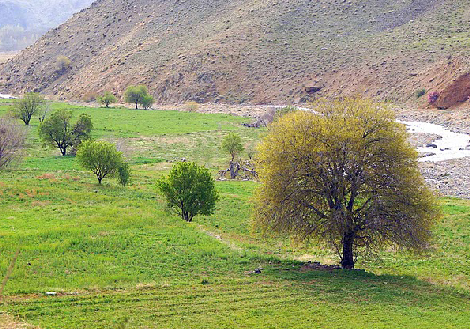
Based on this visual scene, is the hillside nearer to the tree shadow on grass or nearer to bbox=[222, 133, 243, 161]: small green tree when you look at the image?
bbox=[222, 133, 243, 161]: small green tree

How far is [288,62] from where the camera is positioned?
399 feet

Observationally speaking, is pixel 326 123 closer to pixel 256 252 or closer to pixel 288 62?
pixel 256 252

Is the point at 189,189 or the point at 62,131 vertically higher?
the point at 62,131

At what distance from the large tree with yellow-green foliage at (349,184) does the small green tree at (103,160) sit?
78.5 feet

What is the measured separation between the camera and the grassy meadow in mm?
20031

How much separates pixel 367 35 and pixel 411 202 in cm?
10274

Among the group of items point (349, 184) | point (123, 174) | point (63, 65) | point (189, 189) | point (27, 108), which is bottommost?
point (189, 189)

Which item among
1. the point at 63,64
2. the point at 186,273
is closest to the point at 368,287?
the point at 186,273

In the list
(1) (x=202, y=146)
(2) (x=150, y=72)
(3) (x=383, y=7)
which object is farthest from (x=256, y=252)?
(3) (x=383, y=7)

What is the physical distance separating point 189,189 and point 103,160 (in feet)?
47.8

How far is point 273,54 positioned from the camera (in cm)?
12488

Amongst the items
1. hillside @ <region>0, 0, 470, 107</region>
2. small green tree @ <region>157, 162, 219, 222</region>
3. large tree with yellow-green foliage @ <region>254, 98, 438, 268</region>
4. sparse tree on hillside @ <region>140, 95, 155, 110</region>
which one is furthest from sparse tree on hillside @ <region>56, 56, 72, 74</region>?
large tree with yellow-green foliage @ <region>254, 98, 438, 268</region>

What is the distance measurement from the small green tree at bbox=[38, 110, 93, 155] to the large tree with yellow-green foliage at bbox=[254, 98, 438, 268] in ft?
146

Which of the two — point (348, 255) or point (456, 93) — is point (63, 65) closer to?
point (456, 93)
